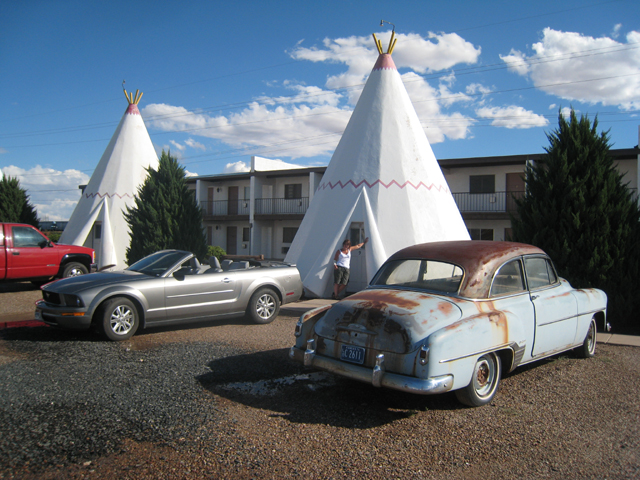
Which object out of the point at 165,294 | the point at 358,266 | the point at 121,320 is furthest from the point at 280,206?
the point at 121,320

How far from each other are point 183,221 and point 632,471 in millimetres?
12833

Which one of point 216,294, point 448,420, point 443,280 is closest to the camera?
point 448,420

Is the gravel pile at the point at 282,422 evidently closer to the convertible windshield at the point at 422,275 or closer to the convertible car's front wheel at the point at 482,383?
the convertible car's front wheel at the point at 482,383

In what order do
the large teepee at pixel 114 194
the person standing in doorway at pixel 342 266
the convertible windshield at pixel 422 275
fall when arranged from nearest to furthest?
1. the convertible windshield at pixel 422 275
2. the person standing in doorway at pixel 342 266
3. the large teepee at pixel 114 194

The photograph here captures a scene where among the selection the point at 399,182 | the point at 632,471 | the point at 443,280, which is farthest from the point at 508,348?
the point at 399,182

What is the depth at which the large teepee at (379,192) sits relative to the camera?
11.4 meters

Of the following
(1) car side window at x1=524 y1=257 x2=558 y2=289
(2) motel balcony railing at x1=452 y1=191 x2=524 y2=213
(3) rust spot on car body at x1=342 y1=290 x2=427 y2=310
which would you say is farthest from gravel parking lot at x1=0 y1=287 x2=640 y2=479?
(2) motel balcony railing at x1=452 y1=191 x2=524 y2=213

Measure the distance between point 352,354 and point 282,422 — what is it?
2.67 ft

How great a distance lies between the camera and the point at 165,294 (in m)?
7.08

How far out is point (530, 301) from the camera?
484 centimetres

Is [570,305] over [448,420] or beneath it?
over

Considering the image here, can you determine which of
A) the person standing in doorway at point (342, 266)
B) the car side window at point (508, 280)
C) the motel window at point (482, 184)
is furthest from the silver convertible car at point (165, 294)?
the motel window at point (482, 184)

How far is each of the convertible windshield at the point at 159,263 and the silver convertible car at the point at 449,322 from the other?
11.1ft

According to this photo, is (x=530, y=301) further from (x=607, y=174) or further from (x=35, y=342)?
(x=35, y=342)
